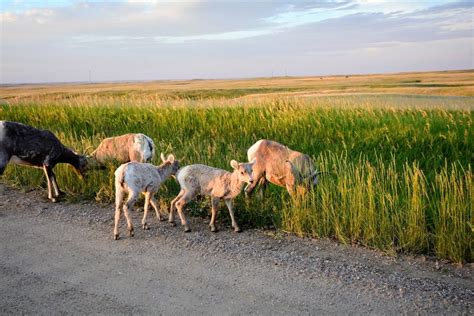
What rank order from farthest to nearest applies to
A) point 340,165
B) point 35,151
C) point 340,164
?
point 35,151 < point 340,164 < point 340,165

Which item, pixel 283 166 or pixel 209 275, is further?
pixel 283 166

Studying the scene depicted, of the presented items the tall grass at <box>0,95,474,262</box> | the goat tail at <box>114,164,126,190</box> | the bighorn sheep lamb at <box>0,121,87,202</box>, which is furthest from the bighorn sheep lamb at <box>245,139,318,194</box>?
the bighorn sheep lamb at <box>0,121,87,202</box>

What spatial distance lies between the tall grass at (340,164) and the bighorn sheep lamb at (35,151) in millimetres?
402

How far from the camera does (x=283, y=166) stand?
689 cm

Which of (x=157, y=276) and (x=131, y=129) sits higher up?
(x=131, y=129)

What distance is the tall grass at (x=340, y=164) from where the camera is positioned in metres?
6.23

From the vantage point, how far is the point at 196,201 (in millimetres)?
7898

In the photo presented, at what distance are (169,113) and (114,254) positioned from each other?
10.3 m

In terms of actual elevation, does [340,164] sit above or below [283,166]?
below

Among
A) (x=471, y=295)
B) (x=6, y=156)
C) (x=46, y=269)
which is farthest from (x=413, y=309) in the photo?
(x=6, y=156)

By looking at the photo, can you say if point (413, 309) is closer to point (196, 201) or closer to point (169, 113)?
point (196, 201)

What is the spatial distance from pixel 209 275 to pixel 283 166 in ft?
7.14

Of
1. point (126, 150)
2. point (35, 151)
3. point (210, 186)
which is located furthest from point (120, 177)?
point (35, 151)

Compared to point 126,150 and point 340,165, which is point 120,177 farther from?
point 340,165
